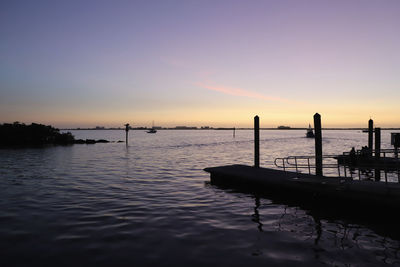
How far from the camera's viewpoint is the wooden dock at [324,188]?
9.36 m

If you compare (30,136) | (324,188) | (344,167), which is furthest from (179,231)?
(30,136)

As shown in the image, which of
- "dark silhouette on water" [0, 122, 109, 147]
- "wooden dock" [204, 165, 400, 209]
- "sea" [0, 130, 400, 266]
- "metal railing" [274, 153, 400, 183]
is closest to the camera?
"sea" [0, 130, 400, 266]

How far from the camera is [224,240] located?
7586mm

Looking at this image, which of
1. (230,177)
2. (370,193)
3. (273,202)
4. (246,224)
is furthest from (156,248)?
(230,177)

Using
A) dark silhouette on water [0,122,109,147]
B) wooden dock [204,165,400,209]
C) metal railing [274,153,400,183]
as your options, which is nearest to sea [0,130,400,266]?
wooden dock [204,165,400,209]

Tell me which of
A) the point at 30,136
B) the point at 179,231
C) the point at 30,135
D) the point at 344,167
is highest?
the point at 30,135

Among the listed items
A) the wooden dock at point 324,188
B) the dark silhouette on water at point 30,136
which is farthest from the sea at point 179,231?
the dark silhouette on water at point 30,136

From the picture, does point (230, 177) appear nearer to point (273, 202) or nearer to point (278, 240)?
point (273, 202)

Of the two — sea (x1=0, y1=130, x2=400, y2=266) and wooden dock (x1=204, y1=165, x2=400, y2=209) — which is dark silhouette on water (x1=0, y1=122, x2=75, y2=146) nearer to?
sea (x1=0, y1=130, x2=400, y2=266)

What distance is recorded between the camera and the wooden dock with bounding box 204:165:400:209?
369 inches

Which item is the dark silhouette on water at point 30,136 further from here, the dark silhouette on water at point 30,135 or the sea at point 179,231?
the sea at point 179,231

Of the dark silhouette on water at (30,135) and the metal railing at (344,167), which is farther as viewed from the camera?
the dark silhouette on water at (30,135)

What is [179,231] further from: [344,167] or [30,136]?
[30,136]

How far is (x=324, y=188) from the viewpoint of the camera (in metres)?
11.2
